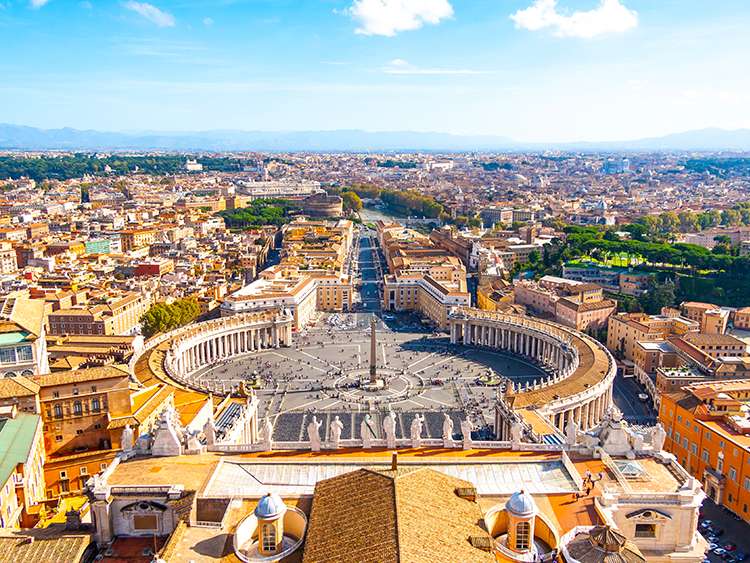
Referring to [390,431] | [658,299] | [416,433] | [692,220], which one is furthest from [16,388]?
[692,220]

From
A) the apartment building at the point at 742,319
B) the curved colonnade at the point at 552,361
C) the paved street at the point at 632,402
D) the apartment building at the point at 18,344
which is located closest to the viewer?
the apartment building at the point at 18,344

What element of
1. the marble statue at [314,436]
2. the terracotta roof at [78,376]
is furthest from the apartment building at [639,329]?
the terracotta roof at [78,376]

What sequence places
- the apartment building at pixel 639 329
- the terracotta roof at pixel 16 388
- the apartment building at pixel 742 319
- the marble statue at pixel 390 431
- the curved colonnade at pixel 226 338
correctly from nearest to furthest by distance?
the marble statue at pixel 390 431
the terracotta roof at pixel 16 388
the curved colonnade at pixel 226 338
the apartment building at pixel 639 329
the apartment building at pixel 742 319

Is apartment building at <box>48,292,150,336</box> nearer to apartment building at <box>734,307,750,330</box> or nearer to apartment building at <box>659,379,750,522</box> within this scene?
apartment building at <box>659,379,750,522</box>

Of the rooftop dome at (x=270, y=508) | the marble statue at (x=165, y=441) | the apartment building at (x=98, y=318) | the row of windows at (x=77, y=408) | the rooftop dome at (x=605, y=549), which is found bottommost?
the apartment building at (x=98, y=318)

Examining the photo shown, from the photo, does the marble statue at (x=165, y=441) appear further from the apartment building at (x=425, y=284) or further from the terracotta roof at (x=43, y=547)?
the apartment building at (x=425, y=284)

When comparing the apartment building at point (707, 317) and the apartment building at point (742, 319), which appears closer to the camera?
the apartment building at point (707, 317)
